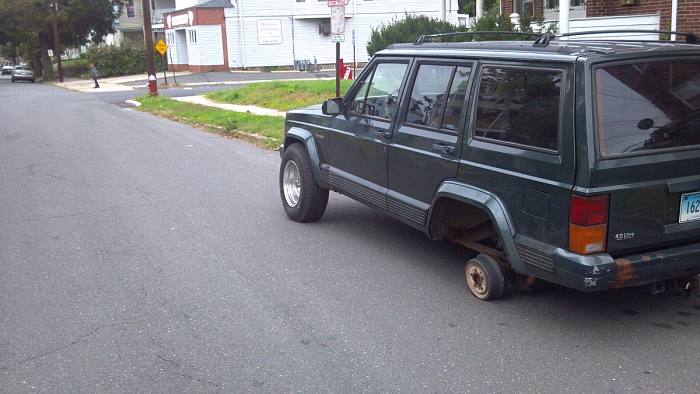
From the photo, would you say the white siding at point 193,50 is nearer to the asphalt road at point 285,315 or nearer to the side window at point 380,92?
the asphalt road at point 285,315

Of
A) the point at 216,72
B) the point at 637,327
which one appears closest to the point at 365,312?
the point at 637,327

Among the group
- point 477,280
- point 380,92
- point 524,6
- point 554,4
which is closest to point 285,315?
point 477,280

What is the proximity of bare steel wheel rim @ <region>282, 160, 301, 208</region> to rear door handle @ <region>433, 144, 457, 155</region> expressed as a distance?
103 inches

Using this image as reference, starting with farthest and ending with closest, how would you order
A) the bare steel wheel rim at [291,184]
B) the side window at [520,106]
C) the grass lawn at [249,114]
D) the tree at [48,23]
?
the tree at [48,23], the grass lawn at [249,114], the bare steel wheel rim at [291,184], the side window at [520,106]

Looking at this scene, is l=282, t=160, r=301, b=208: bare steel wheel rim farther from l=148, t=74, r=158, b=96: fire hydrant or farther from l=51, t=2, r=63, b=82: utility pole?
l=51, t=2, r=63, b=82: utility pole

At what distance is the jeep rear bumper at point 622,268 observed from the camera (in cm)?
418

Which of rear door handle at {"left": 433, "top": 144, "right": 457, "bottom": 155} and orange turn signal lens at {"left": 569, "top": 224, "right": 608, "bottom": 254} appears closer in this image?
orange turn signal lens at {"left": 569, "top": 224, "right": 608, "bottom": 254}

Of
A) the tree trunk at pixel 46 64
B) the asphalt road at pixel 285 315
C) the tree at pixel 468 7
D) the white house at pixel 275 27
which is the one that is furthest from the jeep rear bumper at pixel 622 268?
the tree trunk at pixel 46 64

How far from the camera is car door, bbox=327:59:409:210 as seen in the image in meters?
6.05

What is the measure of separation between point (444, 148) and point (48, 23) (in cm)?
6125

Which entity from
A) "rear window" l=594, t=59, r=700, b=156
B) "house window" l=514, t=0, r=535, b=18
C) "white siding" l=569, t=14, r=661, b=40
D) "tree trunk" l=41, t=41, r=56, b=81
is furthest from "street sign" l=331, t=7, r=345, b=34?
"tree trunk" l=41, t=41, r=56, b=81

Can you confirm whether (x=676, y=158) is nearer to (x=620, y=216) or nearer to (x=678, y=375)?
(x=620, y=216)

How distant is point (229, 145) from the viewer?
46.0 feet

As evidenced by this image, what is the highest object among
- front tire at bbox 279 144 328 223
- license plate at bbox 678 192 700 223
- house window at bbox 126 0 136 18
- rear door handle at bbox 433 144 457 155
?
house window at bbox 126 0 136 18
